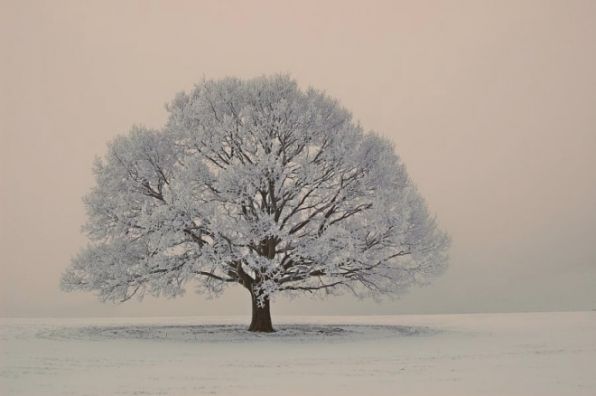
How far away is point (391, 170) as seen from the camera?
3519 centimetres

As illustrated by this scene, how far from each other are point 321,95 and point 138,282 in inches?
511

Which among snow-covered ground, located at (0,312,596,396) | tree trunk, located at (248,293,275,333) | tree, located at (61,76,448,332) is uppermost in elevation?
tree, located at (61,76,448,332)

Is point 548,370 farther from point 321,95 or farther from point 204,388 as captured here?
point 321,95

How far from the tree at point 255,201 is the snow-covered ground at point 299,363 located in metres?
2.99

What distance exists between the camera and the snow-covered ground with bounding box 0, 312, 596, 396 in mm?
17062

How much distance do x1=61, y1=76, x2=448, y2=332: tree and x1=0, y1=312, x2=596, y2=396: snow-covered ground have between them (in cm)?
299

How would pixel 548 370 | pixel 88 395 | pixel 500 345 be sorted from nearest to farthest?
pixel 88 395, pixel 548 370, pixel 500 345

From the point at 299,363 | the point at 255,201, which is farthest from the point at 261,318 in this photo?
the point at 299,363

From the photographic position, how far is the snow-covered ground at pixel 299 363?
56.0ft

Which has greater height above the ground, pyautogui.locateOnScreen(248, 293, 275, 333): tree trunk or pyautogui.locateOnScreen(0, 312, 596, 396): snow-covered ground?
pyautogui.locateOnScreen(248, 293, 275, 333): tree trunk

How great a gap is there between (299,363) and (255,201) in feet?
41.1

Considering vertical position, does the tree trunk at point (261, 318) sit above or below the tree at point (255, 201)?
below

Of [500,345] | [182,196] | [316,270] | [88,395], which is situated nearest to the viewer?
[88,395]

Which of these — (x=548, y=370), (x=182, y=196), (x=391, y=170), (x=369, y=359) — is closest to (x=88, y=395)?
(x=369, y=359)
